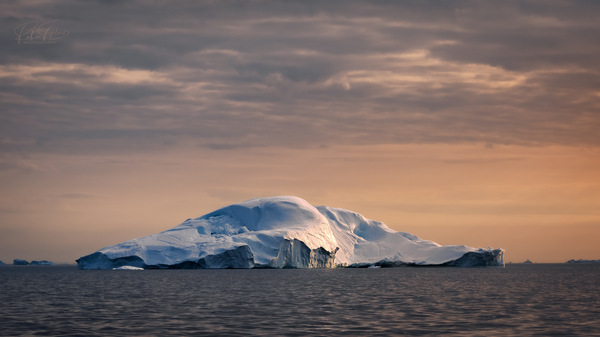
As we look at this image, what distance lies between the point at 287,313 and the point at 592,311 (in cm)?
1430

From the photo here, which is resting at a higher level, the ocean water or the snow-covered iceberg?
the snow-covered iceberg

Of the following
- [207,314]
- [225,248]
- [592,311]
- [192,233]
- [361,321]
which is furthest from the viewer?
[192,233]

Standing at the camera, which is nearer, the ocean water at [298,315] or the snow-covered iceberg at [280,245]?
the ocean water at [298,315]

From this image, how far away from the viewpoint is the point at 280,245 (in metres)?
91.8

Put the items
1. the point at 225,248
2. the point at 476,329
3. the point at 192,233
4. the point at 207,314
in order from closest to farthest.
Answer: the point at 476,329
the point at 207,314
the point at 225,248
the point at 192,233

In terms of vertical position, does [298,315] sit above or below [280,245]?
below

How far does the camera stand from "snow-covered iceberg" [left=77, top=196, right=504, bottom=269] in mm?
89125

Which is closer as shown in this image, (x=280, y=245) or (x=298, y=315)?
(x=298, y=315)

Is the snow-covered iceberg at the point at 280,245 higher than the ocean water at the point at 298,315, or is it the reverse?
the snow-covered iceberg at the point at 280,245

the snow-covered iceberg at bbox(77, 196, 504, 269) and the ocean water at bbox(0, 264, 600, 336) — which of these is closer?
the ocean water at bbox(0, 264, 600, 336)

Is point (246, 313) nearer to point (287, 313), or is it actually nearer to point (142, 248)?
point (287, 313)

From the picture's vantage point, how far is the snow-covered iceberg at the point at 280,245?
8912 cm

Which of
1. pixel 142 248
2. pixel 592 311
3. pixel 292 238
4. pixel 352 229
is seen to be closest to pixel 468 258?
pixel 352 229

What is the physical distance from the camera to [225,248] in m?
87.4
